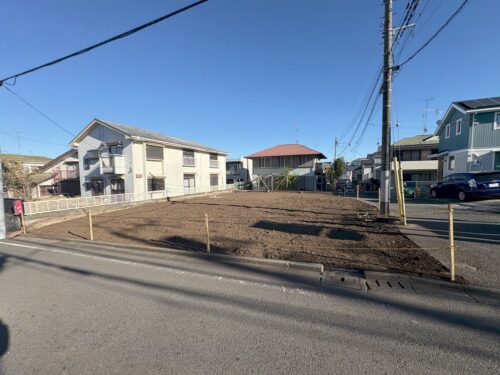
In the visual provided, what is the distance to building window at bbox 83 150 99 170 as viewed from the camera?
2176 cm

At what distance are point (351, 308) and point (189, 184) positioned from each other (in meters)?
25.2

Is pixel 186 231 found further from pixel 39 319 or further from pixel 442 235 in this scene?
pixel 442 235

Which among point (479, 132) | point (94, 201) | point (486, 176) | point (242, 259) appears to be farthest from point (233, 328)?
point (479, 132)

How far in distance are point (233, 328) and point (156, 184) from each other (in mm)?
21598

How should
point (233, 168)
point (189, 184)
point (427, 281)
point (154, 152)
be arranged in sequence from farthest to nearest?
point (233, 168) < point (189, 184) < point (154, 152) < point (427, 281)

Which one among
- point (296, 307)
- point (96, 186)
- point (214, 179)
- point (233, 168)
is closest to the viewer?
point (296, 307)

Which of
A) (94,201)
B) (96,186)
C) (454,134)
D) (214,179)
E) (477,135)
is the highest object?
(454,134)

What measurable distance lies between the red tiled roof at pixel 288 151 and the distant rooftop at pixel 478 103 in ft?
53.0

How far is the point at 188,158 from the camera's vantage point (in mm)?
26531

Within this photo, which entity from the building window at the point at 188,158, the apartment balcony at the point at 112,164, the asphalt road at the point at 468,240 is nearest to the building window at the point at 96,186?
the apartment balcony at the point at 112,164

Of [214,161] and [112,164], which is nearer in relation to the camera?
[112,164]

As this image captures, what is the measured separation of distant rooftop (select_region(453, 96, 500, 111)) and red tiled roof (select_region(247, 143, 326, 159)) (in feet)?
53.0

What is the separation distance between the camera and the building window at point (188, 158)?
85.1 ft

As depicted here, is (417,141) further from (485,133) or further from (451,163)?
(485,133)
